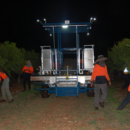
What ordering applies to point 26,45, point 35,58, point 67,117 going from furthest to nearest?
point 26,45, point 35,58, point 67,117

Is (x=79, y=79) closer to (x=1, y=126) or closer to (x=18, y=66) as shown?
(x=1, y=126)

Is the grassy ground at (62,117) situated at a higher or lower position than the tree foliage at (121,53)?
lower

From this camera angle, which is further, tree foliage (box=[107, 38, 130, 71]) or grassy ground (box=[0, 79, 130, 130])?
tree foliage (box=[107, 38, 130, 71])

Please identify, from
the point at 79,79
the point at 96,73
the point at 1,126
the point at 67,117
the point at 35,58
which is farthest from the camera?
the point at 35,58

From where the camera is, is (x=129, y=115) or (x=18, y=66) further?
(x=18, y=66)

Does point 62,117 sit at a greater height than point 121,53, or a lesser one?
lesser

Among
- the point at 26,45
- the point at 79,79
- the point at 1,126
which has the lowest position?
the point at 1,126

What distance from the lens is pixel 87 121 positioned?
539 cm

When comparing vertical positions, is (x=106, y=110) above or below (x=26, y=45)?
below

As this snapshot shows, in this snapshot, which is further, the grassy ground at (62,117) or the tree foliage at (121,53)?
the tree foliage at (121,53)

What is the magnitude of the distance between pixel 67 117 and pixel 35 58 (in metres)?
19.5

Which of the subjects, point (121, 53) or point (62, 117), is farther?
point (121, 53)

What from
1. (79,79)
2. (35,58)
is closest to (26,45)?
(35,58)

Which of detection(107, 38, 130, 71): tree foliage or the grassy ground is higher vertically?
Answer: detection(107, 38, 130, 71): tree foliage
